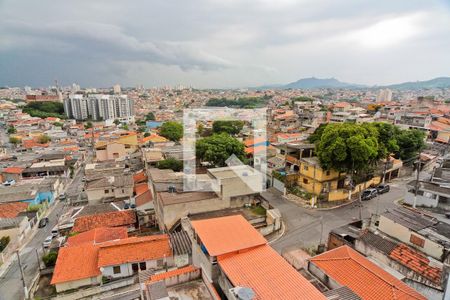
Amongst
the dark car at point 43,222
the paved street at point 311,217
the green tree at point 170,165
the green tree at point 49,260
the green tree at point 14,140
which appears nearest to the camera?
the green tree at point 49,260

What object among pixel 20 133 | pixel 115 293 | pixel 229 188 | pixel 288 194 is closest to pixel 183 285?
pixel 115 293

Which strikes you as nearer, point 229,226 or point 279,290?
point 279,290

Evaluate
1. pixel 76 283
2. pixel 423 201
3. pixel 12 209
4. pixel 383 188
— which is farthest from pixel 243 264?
pixel 12 209

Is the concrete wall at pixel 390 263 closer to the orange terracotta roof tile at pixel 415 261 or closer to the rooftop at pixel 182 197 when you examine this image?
the orange terracotta roof tile at pixel 415 261

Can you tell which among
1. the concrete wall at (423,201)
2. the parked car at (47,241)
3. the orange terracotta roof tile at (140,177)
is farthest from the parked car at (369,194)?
the parked car at (47,241)

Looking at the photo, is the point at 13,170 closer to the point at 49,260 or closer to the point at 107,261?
the point at 49,260

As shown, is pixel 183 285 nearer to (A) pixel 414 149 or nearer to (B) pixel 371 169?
(B) pixel 371 169
